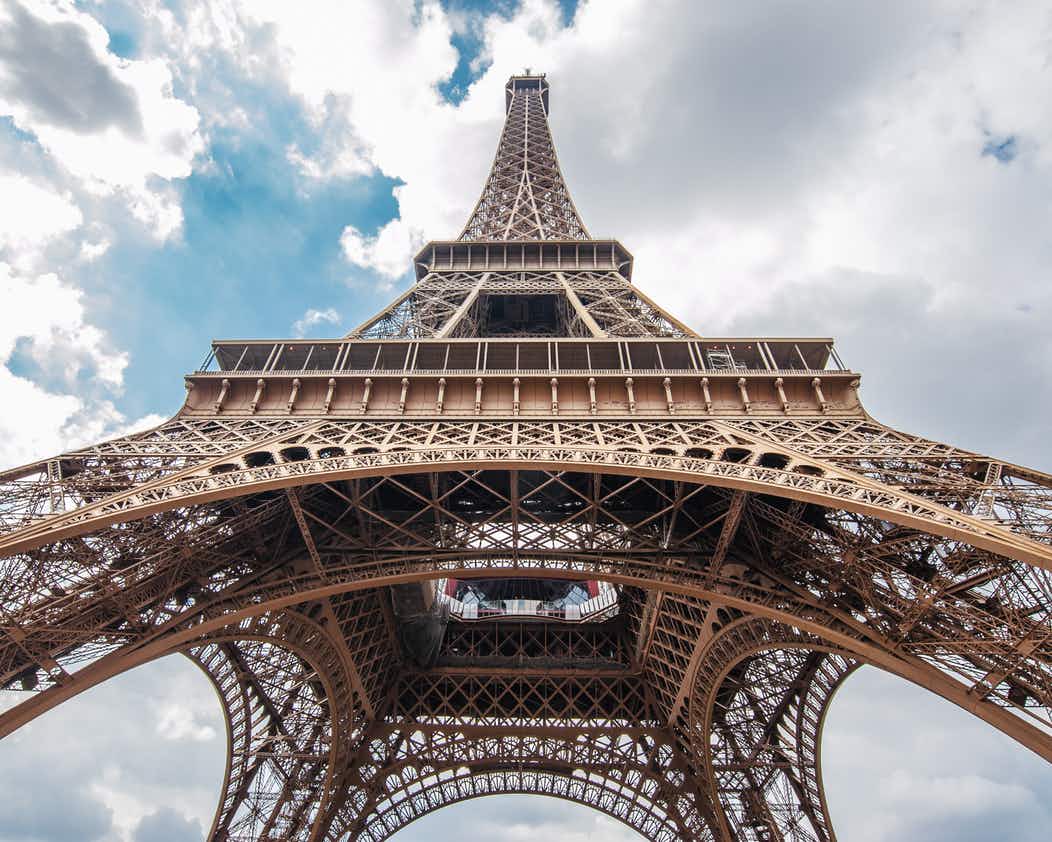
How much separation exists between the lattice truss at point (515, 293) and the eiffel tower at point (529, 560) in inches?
7.4

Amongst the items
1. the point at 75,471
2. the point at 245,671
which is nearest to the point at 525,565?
the point at 75,471

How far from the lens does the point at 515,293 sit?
84.7 feet

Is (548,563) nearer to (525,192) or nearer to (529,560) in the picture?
(529,560)

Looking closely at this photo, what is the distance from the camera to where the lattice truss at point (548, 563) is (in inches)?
426

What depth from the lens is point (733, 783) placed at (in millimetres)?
24672

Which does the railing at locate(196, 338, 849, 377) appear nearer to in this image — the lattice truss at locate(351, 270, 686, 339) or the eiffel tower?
the eiffel tower

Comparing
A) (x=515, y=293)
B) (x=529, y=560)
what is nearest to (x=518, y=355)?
(x=529, y=560)

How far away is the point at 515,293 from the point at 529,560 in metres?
13.7

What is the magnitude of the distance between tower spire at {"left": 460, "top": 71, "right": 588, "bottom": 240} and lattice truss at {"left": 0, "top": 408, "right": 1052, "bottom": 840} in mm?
18649

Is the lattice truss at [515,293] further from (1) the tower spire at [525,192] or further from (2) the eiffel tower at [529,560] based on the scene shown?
(1) the tower spire at [525,192]

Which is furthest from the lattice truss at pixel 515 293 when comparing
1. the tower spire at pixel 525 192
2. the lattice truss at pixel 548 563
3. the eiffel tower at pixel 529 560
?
the lattice truss at pixel 548 563

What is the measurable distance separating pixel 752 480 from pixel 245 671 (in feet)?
61.0

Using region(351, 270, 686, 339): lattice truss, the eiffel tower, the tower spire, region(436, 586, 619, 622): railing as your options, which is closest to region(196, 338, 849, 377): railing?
the eiffel tower

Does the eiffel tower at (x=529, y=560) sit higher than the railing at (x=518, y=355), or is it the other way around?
the railing at (x=518, y=355)
